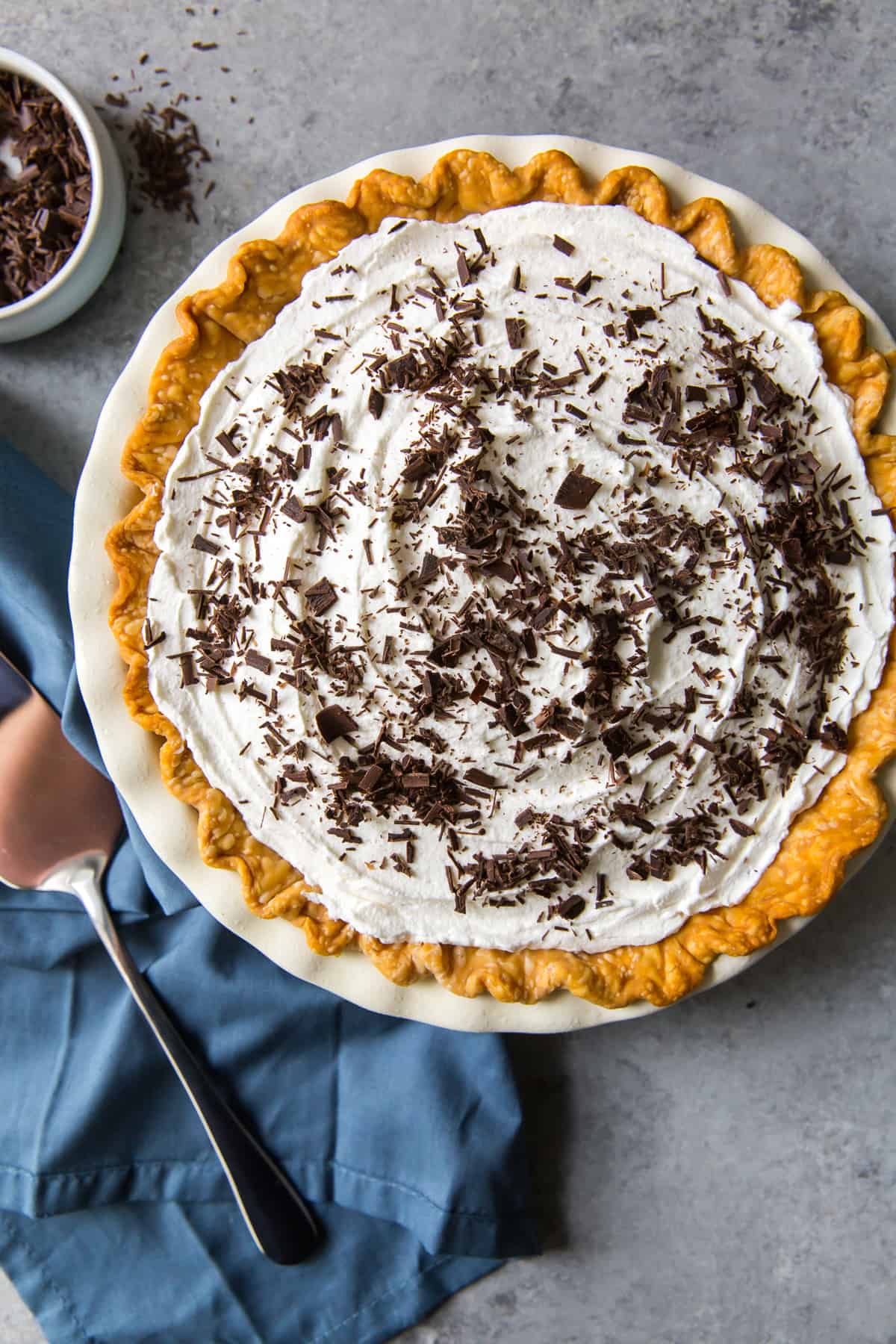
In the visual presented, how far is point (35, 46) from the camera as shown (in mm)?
2926

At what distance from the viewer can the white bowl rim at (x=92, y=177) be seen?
2674mm

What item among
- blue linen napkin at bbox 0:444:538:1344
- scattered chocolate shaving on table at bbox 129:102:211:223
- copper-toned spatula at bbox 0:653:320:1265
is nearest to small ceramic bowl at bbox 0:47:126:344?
scattered chocolate shaving on table at bbox 129:102:211:223

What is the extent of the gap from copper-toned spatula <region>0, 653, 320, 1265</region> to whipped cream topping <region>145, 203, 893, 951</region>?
63 centimetres

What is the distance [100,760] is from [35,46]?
1.99 meters

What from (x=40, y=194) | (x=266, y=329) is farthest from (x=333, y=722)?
(x=40, y=194)

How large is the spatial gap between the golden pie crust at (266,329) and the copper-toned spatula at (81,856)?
1.75 feet

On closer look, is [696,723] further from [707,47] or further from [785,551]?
[707,47]

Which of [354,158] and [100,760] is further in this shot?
[354,158]

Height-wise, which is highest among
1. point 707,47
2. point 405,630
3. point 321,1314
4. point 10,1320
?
point 707,47

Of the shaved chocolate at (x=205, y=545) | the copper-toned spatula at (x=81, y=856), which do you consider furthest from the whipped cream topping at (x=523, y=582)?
the copper-toned spatula at (x=81, y=856)

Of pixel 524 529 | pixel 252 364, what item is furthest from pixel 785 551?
pixel 252 364

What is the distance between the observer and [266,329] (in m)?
2.38

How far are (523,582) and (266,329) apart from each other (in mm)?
840

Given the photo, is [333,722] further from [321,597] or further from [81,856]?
[81,856]
